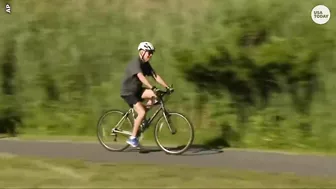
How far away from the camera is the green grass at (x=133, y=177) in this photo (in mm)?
9892

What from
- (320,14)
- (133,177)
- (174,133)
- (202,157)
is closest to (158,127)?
(174,133)

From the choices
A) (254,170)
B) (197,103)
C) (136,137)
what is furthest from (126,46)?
(254,170)

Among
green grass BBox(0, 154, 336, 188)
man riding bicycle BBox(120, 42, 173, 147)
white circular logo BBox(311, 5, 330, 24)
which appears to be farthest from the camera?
white circular logo BBox(311, 5, 330, 24)

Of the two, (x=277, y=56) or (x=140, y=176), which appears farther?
(x=277, y=56)

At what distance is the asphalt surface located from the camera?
1122 centimetres

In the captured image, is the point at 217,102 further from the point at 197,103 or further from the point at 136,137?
the point at 136,137

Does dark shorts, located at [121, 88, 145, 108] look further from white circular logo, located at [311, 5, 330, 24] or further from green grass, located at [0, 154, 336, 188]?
white circular logo, located at [311, 5, 330, 24]

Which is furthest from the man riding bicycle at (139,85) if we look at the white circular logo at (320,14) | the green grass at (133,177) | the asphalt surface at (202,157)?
the white circular logo at (320,14)

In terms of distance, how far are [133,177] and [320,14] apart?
16.6 feet

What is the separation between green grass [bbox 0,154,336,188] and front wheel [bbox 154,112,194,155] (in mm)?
1195

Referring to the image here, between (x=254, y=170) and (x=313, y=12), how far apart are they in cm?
385

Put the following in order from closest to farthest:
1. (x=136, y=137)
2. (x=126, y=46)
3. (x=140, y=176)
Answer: (x=140, y=176), (x=136, y=137), (x=126, y=46)

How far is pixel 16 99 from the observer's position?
16.2 m

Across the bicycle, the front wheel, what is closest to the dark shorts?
the bicycle
